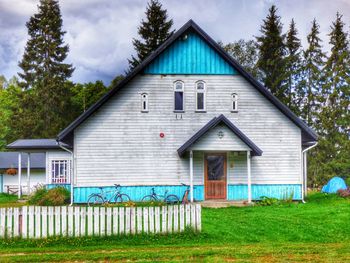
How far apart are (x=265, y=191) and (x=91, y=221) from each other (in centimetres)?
1107

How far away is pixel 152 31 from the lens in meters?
43.8

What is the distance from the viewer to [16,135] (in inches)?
1871

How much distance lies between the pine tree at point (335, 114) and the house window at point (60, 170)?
25.2 m

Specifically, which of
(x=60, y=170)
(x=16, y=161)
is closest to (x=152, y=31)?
(x=16, y=161)

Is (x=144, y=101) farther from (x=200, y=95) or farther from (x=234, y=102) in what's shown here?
(x=234, y=102)

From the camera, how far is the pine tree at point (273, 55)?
4053cm

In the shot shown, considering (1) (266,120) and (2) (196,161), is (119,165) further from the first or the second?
(1) (266,120)

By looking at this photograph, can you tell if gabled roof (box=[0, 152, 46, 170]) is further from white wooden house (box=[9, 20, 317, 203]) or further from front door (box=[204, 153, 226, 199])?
front door (box=[204, 153, 226, 199])

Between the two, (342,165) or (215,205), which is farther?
(342,165)

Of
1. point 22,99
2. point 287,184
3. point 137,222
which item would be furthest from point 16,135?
point 137,222

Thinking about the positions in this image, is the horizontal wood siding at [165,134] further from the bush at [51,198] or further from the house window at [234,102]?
the bush at [51,198]

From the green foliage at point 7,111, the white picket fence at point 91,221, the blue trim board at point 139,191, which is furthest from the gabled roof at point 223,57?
the green foliage at point 7,111

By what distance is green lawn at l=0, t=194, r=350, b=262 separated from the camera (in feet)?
26.5

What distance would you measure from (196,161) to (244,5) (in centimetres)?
1008
